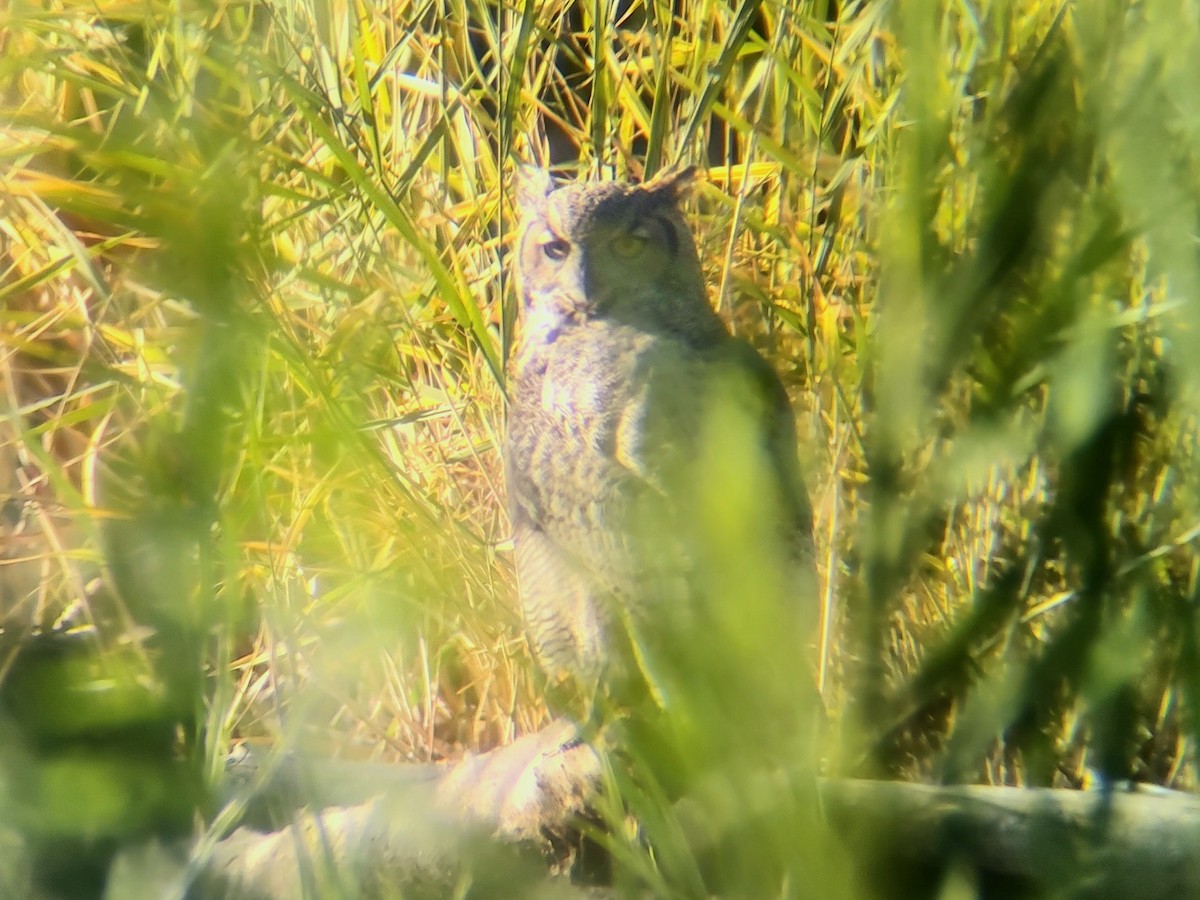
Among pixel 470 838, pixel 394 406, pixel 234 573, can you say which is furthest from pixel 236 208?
pixel 394 406

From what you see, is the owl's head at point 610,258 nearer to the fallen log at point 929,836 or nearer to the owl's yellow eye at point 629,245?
the owl's yellow eye at point 629,245

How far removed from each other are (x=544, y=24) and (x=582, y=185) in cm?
19

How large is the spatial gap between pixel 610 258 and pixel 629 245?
34 mm

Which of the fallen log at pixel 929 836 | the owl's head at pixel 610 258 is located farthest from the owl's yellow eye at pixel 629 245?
the fallen log at pixel 929 836

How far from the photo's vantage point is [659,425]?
1.05m

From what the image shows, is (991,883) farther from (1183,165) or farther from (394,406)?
(394,406)

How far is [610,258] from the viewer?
1.39 metres

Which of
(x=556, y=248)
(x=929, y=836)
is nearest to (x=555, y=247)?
(x=556, y=248)

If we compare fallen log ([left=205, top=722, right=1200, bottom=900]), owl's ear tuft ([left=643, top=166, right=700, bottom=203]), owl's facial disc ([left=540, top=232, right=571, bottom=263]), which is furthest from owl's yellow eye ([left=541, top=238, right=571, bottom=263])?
A: fallen log ([left=205, top=722, right=1200, bottom=900])

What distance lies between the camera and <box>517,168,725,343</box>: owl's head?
1327 millimetres

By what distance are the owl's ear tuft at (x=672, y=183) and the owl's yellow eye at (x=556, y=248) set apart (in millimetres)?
127

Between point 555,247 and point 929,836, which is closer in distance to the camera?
point 929,836

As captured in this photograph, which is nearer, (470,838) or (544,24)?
(470,838)

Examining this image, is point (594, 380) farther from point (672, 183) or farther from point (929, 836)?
point (929, 836)
